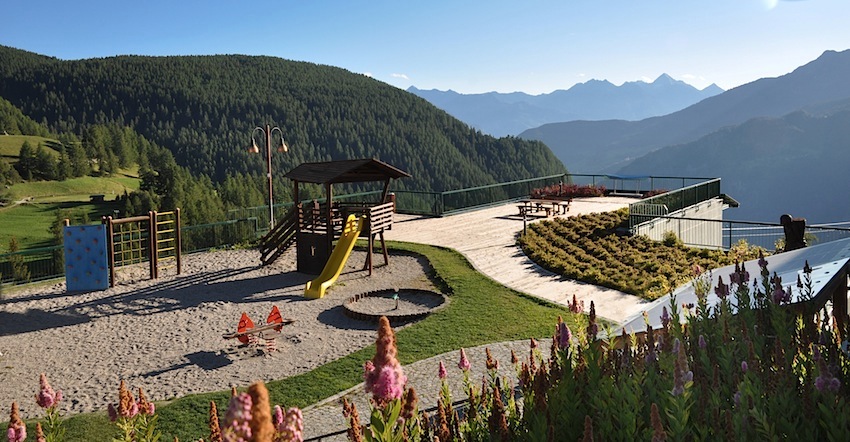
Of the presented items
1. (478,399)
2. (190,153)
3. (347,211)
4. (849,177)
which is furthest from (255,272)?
(849,177)

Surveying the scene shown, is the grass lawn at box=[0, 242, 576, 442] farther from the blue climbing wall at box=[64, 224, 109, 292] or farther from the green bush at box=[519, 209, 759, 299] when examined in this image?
the blue climbing wall at box=[64, 224, 109, 292]

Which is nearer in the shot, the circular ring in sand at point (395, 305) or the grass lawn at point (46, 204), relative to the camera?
the circular ring in sand at point (395, 305)

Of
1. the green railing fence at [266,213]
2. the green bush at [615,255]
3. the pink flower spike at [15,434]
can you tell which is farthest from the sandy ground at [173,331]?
the pink flower spike at [15,434]

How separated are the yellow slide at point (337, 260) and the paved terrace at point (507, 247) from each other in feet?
10.4

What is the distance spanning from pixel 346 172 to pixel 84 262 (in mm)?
6663

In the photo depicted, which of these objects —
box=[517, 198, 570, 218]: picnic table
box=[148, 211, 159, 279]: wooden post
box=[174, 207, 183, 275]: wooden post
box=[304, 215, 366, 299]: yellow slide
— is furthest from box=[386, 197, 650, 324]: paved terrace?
box=[148, 211, 159, 279]: wooden post

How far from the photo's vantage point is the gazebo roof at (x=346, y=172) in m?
17.3

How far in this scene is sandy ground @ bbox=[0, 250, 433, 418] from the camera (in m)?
9.93

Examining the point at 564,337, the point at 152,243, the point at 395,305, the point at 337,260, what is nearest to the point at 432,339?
the point at 395,305

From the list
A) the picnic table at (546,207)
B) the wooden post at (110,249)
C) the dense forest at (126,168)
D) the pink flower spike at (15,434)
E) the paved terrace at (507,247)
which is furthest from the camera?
the dense forest at (126,168)

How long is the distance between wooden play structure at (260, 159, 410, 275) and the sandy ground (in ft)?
1.89

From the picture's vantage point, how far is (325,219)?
1791 centimetres

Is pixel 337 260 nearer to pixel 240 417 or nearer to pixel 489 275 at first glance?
pixel 489 275

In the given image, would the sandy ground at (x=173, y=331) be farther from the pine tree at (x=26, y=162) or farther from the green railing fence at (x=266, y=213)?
the pine tree at (x=26, y=162)
